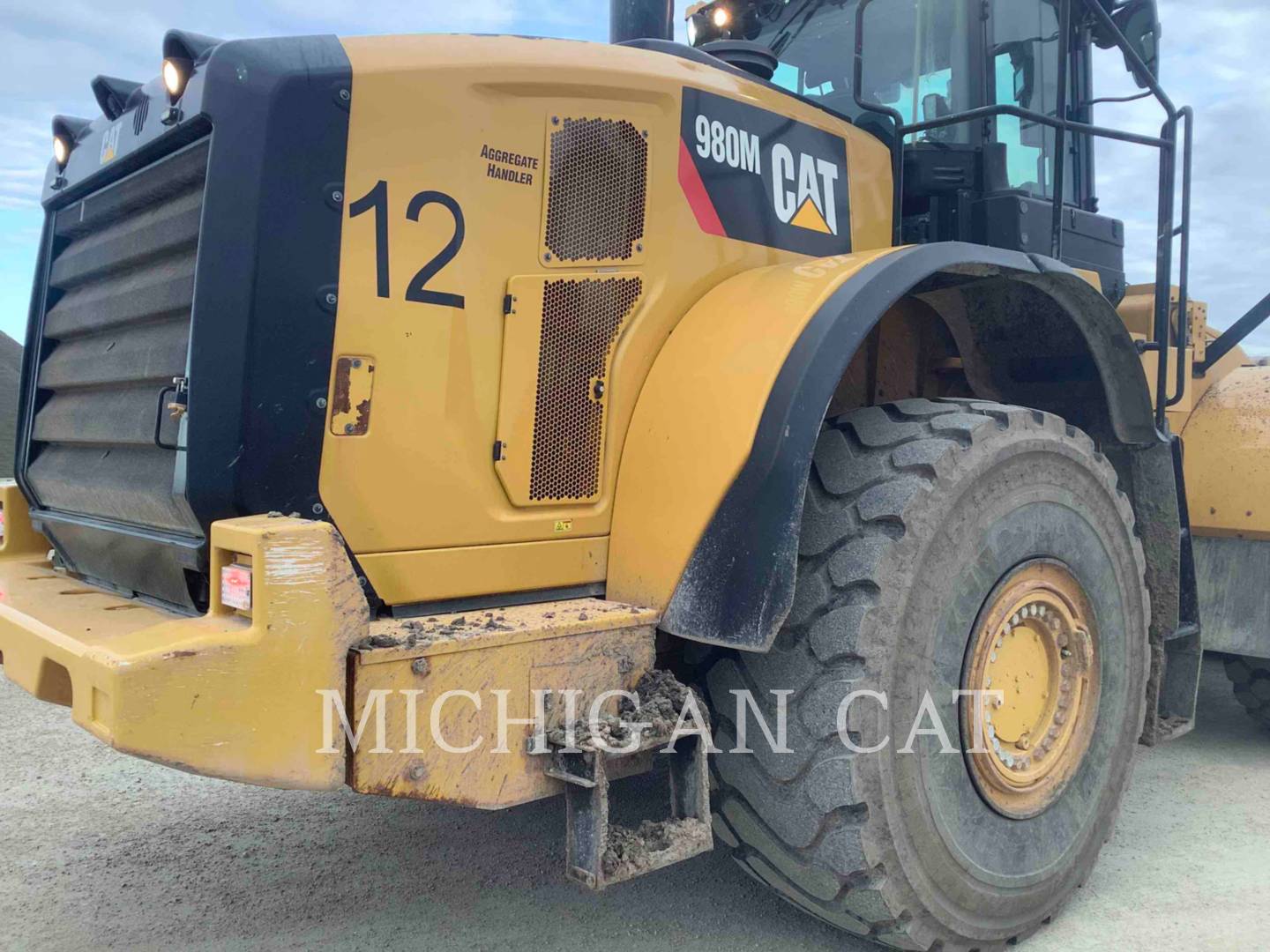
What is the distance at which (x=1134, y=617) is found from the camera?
3.31 metres

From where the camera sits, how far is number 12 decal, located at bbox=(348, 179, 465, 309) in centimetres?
231

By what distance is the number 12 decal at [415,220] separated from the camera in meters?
2.31

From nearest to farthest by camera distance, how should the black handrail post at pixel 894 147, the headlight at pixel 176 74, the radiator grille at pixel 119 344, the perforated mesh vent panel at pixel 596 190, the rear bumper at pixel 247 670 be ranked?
the rear bumper at pixel 247 670 < the headlight at pixel 176 74 < the radiator grille at pixel 119 344 < the perforated mesh vent panel at pixel 596 190 < the black handrail post at pixel 894 147

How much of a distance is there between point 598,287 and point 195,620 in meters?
1.20

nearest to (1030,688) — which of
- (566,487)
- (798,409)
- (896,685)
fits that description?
(896,685)

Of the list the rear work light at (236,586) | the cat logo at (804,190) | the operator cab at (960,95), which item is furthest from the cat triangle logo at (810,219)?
the rear work light at (236,586)

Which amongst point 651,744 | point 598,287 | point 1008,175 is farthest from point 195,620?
point 1008,175

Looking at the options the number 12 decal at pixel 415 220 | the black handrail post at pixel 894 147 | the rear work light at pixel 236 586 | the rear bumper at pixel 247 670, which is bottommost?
the rear bumper at pixel 247 670

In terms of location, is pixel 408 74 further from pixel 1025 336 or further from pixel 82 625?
pixel 1025 336

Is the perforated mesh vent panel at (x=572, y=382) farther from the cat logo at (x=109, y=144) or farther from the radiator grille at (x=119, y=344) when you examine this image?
the cat logo at (x=109, y=144)

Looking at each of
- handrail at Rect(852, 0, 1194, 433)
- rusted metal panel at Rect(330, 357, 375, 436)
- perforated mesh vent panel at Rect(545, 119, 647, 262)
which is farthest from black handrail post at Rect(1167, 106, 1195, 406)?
rusted metal panel at Rect(330, 357, 375, 436)

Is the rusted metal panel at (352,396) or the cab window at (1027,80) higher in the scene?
the cab window at (1027,80)

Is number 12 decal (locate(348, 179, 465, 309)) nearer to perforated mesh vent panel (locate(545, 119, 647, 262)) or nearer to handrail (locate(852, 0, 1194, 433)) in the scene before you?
perforated mesh vent panel (locate(545, 119, 647, 262))

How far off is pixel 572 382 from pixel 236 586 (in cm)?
92
